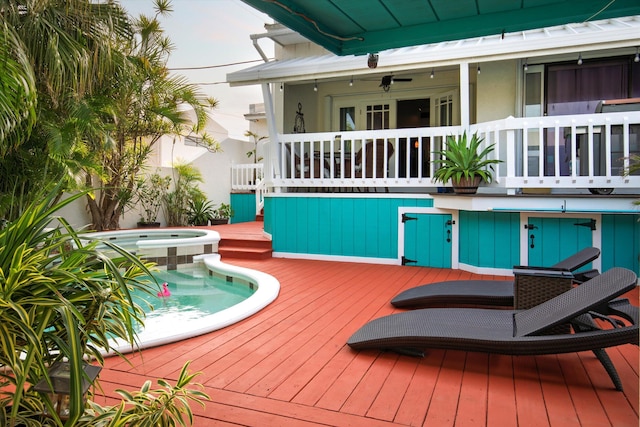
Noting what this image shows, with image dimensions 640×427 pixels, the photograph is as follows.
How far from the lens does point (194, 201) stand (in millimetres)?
12125

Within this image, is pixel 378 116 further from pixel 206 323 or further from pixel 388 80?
pixel 206 323

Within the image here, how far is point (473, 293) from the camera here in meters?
4.31

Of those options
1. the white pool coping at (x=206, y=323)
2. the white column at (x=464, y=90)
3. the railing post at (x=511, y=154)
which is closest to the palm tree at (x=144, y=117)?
the white pool coping at (x=206, y=323)

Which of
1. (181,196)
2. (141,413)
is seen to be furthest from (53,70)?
(181,196)

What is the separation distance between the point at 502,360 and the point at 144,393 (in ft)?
8.00

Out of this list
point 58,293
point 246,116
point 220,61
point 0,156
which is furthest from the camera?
point 246,116

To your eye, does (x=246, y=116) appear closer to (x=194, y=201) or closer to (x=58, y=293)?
(x=194, y=201)

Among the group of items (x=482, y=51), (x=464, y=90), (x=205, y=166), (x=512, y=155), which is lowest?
(x=512, y=155)

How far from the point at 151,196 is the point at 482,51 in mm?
8660

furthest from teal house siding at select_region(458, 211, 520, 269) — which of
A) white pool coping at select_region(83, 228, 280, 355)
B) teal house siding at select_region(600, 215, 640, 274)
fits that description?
A: white pool coping at select_region(83, 228, 280, 355)

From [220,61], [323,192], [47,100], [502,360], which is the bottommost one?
[502,360]

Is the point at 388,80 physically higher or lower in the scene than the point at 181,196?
higher

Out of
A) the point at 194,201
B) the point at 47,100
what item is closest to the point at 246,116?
the point at 194,201

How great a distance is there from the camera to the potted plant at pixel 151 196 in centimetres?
1120
